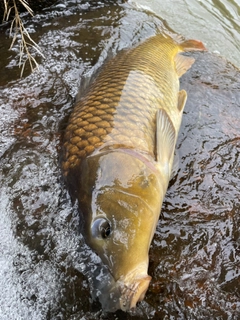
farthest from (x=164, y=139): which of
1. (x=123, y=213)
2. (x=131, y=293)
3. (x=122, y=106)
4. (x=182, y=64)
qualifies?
(x=182, y=64)

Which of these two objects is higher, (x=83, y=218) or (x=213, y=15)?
(x=213, y=15)

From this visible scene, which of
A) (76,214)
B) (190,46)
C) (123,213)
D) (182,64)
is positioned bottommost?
(76,214)

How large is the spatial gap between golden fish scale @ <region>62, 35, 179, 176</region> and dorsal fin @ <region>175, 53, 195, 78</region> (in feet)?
0.70

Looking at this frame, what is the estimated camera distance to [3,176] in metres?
2.79

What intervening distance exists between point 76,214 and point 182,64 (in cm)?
251

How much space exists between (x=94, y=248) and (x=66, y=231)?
34 cm

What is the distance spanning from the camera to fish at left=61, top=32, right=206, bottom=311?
2.09 metres

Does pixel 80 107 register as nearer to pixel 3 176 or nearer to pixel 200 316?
pixel 3 176

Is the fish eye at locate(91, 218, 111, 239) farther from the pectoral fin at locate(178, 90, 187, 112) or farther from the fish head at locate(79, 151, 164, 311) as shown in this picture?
the pectoral fin at locate(178, 90, 187, 112)

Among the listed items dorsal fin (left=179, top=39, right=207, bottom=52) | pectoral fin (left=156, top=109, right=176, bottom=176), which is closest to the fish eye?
pectoral fin (left=156, top=109, right=176, bottom=176)

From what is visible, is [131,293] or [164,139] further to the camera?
[164,139]

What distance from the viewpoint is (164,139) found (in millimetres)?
2771

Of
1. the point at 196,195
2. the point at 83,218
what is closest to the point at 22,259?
the point at 83,218

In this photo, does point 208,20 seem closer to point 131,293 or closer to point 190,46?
point 190,46
